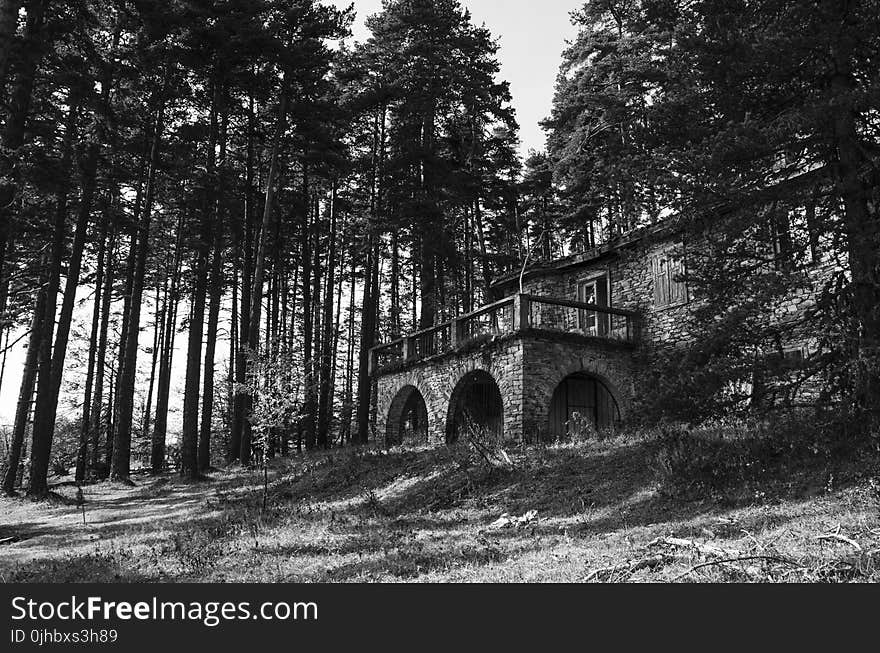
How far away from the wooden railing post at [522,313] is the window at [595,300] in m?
2.50

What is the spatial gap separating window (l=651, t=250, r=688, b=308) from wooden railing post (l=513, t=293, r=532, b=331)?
4140 mm

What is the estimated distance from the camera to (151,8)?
56.5 feet

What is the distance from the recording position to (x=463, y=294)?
1329 inches

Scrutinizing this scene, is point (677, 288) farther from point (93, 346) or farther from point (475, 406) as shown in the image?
point (93, 346)

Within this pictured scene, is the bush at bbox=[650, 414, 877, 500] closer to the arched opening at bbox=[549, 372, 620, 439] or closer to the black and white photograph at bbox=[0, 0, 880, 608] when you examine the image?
the black and white photograph at bbox=[0, 0, 880, 608]

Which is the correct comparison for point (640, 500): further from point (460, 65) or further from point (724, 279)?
point (460, 65)

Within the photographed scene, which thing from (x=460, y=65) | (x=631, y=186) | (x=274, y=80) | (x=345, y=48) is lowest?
(x=631, y=186)

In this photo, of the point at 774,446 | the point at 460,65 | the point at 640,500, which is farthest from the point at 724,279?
the point at 460,65

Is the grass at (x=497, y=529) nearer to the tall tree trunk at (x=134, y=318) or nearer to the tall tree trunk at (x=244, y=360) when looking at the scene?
the tall tree trunk at (x=134, y=318)

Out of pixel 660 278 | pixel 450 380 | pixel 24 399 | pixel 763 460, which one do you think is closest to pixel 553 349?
pixel 450 380

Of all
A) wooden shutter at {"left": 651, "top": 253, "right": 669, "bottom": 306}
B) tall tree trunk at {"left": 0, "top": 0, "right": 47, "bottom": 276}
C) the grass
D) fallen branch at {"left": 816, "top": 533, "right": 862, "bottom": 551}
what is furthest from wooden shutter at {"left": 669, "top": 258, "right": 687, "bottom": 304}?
tall tree trunk at {"left": 0, "top": 0, "right": 47, "bottom": 276}

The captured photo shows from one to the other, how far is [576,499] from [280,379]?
20.7ft

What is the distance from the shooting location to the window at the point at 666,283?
1944cm

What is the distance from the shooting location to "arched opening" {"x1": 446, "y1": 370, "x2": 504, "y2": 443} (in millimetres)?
20859
